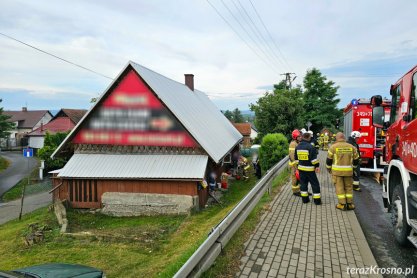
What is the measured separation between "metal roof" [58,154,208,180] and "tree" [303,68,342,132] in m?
29.1

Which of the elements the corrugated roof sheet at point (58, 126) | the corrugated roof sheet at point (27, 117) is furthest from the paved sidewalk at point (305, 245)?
the corrugated roof sheet at point (27, 117)

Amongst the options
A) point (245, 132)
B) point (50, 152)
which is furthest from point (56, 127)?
point (245, 132)

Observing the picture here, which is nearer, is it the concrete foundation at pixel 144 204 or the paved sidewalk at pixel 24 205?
the concrete foundation at pixel 144 204

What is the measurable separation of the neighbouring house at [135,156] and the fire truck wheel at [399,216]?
836 centimetres

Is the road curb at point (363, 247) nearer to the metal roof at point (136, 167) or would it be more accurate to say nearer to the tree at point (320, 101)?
the metal roof at point (136, 167)

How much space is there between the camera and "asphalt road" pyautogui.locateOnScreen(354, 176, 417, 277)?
481 cm

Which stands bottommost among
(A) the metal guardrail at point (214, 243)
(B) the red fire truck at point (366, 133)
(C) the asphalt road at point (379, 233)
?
(C) the asphalt road at point (379, 233)

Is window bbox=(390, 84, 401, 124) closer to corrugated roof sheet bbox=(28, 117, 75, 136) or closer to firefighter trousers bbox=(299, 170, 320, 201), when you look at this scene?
firefighter trousers bbox=(299, 170, 320, 201)

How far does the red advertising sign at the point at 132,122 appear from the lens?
14398 mm

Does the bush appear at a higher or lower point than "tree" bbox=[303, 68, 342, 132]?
lower

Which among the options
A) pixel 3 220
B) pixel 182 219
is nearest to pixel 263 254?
pixel 182 219

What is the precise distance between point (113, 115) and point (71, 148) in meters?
3.39

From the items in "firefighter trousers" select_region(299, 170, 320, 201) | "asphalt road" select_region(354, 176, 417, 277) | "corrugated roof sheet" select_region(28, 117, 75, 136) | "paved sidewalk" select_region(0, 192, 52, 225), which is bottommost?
"paved sidewalk" select_region(0, 192, 52, 225)

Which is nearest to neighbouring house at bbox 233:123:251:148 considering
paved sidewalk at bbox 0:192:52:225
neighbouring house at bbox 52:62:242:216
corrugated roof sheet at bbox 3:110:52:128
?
corrugated roof sheet at bbox 3:110:52:128
